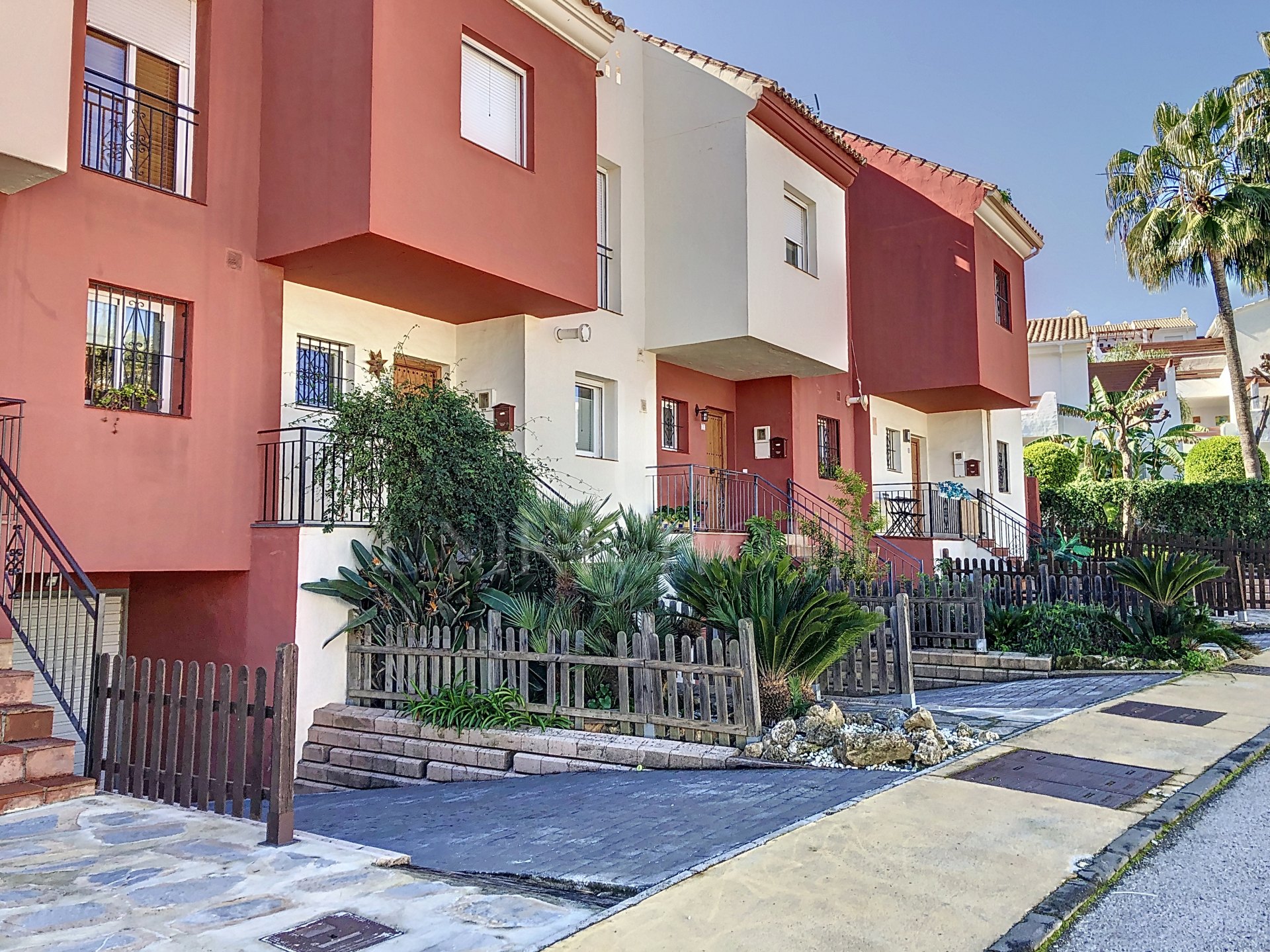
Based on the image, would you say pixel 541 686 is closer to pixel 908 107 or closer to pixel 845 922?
pixel 845 922

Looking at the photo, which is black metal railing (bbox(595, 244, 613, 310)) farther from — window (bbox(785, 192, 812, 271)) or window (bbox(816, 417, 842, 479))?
window (bbox(816, 417, 842, 479))

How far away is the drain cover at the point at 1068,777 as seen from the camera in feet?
21.6

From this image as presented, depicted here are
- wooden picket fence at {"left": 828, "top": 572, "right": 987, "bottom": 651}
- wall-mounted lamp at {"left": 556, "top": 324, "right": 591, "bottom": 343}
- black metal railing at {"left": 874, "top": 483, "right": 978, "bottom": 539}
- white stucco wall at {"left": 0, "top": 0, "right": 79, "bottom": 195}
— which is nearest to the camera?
white stucco wall at {"left": 0, "top": 0, "right": 79, "bottom": 195}

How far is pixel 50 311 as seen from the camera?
376 inches

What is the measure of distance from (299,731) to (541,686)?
2.86 metres

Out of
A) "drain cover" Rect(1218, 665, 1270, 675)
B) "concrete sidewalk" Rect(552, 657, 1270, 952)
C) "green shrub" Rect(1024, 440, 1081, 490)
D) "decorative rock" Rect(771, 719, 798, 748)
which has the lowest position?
"concrete sidewalk" Rect(552, 657, 1270, 952)

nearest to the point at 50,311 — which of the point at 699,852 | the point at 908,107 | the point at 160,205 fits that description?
the point at 160,205

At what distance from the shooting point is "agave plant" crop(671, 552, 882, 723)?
28.3 ft

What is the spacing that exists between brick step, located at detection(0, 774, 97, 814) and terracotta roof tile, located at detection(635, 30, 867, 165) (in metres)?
13.9

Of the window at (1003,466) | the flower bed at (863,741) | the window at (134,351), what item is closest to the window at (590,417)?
the window at (134,351)

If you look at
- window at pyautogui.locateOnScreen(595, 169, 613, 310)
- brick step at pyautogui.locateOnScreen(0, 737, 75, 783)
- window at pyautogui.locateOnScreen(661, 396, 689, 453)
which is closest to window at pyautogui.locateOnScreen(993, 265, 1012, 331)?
window at pyautogui.locateOnScreen(661, 396, 689, 453)

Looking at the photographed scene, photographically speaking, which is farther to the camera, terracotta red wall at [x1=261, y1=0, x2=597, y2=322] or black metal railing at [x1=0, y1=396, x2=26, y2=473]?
terracotta red wall at [x1=261, y1=0, x2=597, y2=322]

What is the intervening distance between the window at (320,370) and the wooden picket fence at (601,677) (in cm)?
352

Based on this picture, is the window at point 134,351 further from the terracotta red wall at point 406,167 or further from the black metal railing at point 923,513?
the black metal railing at point 923,513
